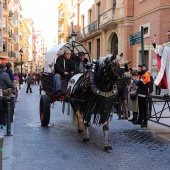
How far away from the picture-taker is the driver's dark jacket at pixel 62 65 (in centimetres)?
880

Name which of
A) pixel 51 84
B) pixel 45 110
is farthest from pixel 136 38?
pixel 45 110

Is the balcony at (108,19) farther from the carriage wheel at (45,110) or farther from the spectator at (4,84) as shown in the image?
the spectator at (4,84)

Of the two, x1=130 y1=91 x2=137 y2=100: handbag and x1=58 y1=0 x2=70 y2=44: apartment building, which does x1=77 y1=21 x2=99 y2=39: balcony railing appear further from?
x1=130 y1=91 x2=137 y2=100: handbag

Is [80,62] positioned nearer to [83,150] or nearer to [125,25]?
[83,150]

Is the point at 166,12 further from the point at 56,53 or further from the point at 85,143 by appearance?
the point at 85,143

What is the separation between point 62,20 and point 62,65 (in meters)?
51.6

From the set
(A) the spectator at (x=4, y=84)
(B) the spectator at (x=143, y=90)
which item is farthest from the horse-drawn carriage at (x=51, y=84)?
(B) the spectator at (x=143, y=90)

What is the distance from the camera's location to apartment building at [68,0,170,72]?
19172mm

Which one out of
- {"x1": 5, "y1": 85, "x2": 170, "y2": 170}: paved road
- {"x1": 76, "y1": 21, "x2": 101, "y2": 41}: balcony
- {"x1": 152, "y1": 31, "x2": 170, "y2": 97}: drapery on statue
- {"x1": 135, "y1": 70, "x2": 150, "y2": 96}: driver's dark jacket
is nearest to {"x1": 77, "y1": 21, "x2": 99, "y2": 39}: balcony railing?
{"x1": 76, "y1": 21, "x2": 101, "y2": 41}: balcony

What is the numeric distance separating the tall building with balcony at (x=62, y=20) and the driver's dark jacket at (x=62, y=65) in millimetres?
48744

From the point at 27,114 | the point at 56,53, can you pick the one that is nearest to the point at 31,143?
the point at 56,53

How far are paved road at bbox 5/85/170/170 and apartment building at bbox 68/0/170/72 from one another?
3.81 m

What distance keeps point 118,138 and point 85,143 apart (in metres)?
1.04

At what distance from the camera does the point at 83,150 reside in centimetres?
646
